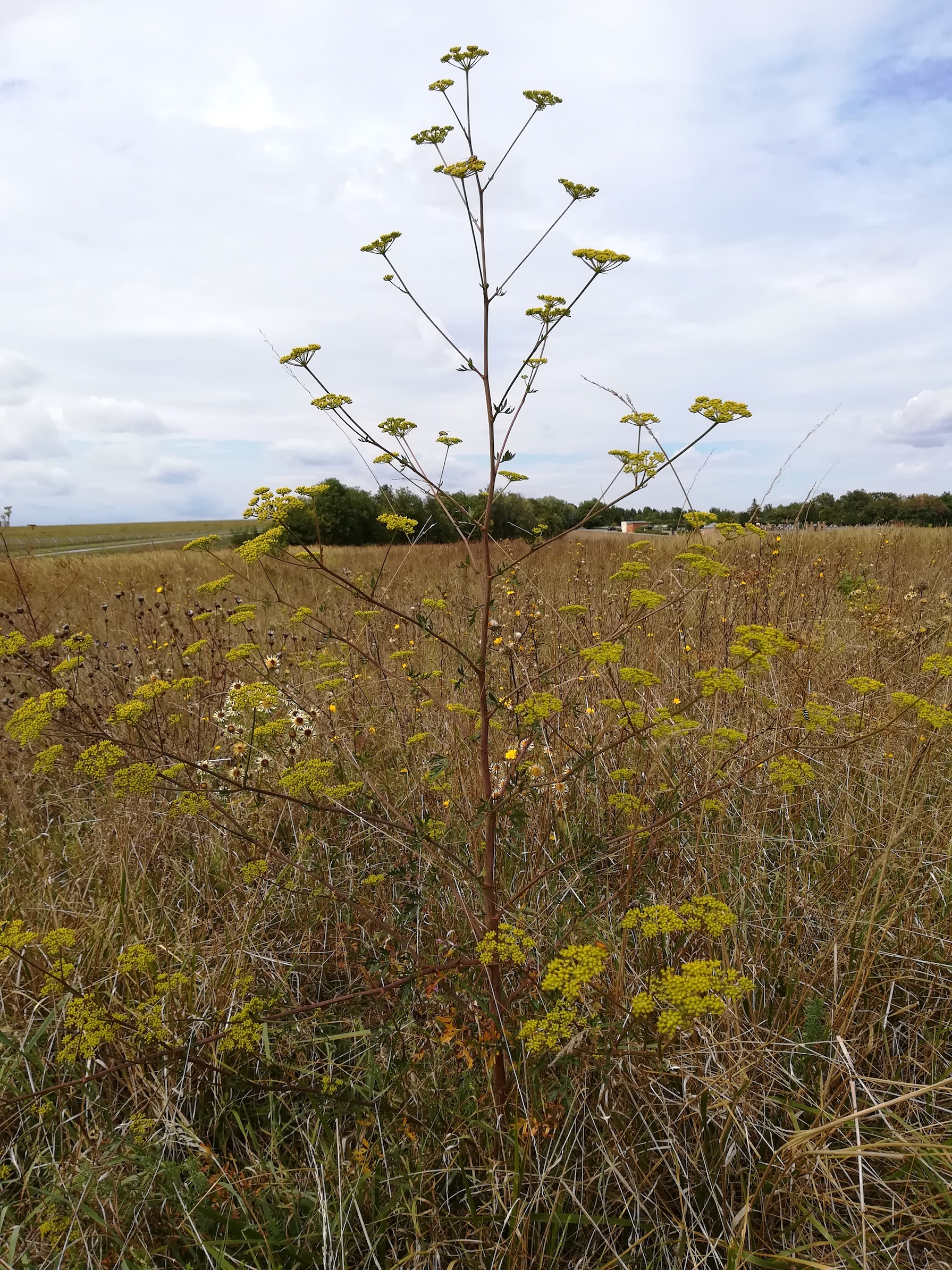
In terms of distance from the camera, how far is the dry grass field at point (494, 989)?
1.35 metres

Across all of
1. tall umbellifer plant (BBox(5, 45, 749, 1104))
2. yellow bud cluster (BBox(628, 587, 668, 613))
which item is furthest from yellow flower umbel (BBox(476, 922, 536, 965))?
yellow bud cluster (BBox(628, 587, 668, 613))

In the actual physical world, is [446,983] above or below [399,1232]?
above

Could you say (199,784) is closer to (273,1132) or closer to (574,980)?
(273,1132)

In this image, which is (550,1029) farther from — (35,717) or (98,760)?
(35,717)

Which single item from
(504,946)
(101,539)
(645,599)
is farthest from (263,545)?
(101,539)

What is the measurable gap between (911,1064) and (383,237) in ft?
8.50

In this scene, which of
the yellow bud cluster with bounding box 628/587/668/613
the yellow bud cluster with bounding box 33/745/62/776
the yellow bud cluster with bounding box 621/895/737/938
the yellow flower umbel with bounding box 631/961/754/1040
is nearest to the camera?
the yellow flower umbel with bounding box 631/961/754/1040

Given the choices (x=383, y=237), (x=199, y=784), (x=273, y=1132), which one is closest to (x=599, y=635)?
(x=199, y=784)

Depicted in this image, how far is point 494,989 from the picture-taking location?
1499mm

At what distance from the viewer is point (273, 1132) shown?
1565 millimetres

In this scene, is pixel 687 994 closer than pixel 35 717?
Yes

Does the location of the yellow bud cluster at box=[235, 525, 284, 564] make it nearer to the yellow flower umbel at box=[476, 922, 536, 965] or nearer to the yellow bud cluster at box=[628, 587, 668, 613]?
the yellow bud cluster at box=[628, 587, 668, 613]

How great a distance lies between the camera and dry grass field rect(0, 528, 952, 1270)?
4.44 feet

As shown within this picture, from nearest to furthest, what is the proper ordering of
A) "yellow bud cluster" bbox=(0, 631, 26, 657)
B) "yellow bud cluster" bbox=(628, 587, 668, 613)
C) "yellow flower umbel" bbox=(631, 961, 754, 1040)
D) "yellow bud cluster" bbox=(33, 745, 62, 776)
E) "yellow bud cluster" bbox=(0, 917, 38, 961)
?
"yellow flower umbel" bbox=(631, 961, 754, 1040) → "yellow bud cluster" bbox=(0, 917, 38, 961) → "yellow bud cluster" bbox=(33, 745, 62, 776) → "yellow bud cluster" bbox=(628, 587, 668, 613) → "yellow bud cluster" bbox=(0, 631, 26, 657)
